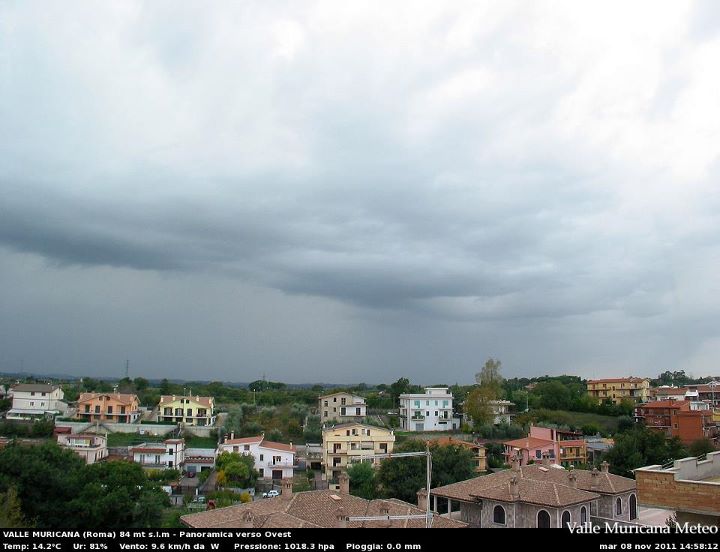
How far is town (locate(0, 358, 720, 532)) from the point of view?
58.6ft

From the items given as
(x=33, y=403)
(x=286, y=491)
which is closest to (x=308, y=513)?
(x=286, y=491)

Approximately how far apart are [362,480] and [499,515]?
50.1ft

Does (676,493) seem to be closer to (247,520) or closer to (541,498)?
(247,520)

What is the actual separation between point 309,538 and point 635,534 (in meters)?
3.02

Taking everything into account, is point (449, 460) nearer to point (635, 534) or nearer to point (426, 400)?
point (426, 400)

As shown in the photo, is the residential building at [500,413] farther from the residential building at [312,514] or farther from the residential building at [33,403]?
the residential building at [33,403]

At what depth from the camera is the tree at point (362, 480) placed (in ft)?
102

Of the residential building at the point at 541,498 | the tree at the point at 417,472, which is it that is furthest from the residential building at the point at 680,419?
the residential building at the point at 541,498

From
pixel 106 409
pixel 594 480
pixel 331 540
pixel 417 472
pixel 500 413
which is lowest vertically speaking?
pixel 417 472

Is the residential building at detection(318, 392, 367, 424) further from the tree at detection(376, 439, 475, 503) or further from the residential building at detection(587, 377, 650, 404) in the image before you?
the residential building at detection(587, 377, 650, 404)

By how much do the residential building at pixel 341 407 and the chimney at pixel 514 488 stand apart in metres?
35.1

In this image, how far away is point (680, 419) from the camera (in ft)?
159

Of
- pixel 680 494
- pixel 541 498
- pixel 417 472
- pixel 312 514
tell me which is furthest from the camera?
pixel 417 472

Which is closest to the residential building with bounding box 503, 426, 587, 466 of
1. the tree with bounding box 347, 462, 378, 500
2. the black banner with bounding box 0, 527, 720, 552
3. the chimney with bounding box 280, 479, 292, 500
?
the tree with bounding box 347, 462, 378, 500
